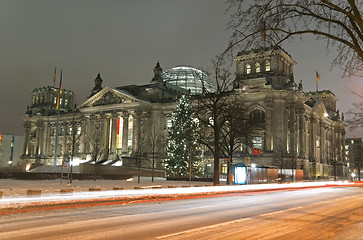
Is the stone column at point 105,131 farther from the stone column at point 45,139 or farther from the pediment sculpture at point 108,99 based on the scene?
the stone column at point 45,139

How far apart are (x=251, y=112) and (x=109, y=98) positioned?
38.5 m

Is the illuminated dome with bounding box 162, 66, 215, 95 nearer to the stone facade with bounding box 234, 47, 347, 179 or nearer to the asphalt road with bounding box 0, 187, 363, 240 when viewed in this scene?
the stone facade with bounding box 234, 47, 347, 179

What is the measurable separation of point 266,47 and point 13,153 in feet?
594

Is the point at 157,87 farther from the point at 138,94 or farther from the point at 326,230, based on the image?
the point at 326,230

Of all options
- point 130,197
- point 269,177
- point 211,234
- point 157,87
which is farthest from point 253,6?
point 157,87

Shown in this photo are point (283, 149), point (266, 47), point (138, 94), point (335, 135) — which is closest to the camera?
point (266, 47)

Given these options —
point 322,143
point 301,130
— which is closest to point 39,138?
point 301,130

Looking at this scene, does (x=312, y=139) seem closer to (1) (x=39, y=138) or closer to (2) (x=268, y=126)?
(2) (x=268, y=126)

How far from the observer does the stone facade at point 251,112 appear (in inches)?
3009

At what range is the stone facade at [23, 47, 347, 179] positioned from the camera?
76438 mm

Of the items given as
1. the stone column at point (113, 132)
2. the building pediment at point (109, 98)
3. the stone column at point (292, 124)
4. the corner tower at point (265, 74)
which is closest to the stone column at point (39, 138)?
the building pediment at point (109, 98)

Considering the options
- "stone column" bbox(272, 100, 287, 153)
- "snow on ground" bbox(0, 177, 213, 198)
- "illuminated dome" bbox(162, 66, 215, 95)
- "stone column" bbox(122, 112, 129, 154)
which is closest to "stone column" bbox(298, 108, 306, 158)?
"stone column" bbox(272, 100, 287, 153)

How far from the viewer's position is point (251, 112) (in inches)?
3132

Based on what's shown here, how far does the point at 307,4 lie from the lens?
11.2 meters
